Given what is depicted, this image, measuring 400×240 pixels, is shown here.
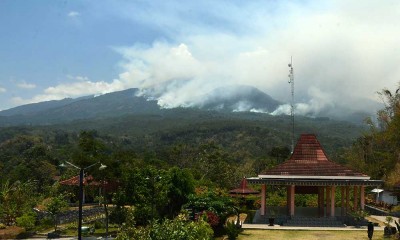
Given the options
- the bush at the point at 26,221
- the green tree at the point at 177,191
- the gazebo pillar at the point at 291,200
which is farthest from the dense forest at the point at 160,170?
the gazebo pillar at the point at 291,200

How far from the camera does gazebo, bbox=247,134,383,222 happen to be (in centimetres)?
3275

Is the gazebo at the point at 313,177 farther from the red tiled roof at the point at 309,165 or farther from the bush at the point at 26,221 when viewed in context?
the bush at the point at 26,221

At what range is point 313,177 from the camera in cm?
3331

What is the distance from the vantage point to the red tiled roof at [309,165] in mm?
33906

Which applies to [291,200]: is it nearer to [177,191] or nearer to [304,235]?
[304,235]

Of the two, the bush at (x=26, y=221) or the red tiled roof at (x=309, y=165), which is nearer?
the bush at (x=26, y=221)

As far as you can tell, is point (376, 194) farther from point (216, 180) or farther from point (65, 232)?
point (65, 232)

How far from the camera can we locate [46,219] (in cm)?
3572

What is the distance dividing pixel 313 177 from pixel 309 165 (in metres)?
1.75

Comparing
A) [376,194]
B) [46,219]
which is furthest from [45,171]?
[376,194]

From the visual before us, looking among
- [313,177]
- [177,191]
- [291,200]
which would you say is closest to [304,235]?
[291,200]

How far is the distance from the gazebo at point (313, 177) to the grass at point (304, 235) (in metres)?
4.00

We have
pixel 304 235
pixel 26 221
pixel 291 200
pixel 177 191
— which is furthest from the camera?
pixel 177 191

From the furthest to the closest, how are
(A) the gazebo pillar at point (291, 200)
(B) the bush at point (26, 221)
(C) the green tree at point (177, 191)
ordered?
1. (C) the green tree at point (177, 191)
2. (B) the bush at point (26, 221)
3. (A) the gazebo pillar at point (291, 200)
